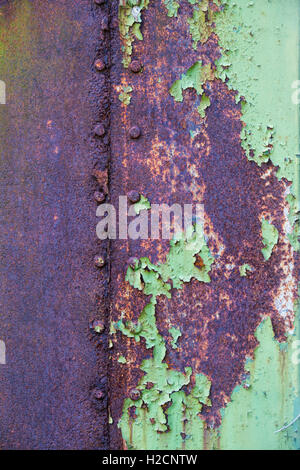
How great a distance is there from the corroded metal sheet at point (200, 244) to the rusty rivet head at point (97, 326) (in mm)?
28

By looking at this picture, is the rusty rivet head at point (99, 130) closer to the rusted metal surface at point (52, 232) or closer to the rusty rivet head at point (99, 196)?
the rusted metal surface at point (52, 232)

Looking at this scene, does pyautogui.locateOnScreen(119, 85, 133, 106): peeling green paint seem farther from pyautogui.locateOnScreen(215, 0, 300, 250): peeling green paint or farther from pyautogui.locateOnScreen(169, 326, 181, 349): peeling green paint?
pyautogui.locateOnScreen(169, 326, 181, 349): peeling green paint

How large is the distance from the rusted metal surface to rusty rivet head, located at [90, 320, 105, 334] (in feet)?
0.04

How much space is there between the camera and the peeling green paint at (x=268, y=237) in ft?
2.75

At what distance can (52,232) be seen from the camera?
2.69 ft

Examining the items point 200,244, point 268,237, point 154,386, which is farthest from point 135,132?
point 154,386

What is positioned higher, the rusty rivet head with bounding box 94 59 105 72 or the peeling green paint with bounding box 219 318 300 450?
the rusty rivet head with bounding box 94 59 105 72

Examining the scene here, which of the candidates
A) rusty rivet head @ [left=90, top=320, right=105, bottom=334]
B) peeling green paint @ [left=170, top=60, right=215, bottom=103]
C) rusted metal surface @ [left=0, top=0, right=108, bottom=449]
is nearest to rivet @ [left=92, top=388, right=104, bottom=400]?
rusted metal surface @ [left=0, top=0, right=108, bottom=449]

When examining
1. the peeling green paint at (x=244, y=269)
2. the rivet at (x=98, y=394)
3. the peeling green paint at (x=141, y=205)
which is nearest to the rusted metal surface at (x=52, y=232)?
the rivet at (x=98, y=394)

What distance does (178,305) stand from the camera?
81 cm

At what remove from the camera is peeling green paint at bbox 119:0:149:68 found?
0.81m

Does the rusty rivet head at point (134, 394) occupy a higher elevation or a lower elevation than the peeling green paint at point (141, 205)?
lower

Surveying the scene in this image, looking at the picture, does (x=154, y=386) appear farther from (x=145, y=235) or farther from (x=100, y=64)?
(x=100, y=64)

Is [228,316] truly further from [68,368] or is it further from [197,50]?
[197,50]
